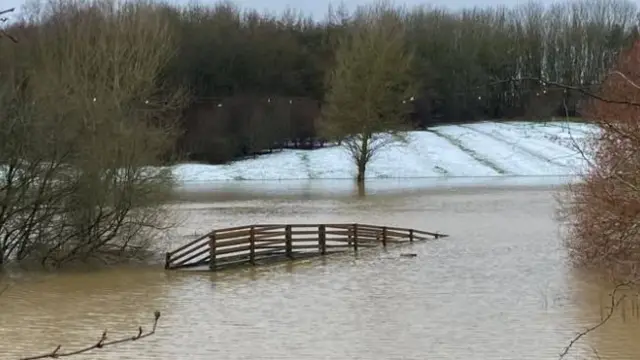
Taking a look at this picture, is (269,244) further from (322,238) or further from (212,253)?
(212,253)

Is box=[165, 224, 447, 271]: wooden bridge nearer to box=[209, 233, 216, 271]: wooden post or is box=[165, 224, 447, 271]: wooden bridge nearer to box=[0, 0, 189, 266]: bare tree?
box=[209, 233, 216, 271]: wooden post

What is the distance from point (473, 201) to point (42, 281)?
87.0 ft

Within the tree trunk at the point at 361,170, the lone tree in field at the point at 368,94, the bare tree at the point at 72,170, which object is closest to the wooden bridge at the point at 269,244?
the bare tree at the point at 72,170

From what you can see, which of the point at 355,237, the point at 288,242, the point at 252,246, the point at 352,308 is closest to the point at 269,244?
the point at 288,242

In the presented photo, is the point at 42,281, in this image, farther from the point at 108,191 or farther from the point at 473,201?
the point at 473,201

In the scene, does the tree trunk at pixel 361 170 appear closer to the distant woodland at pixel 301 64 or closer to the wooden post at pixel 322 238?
the distant woodland at pixel 301 64

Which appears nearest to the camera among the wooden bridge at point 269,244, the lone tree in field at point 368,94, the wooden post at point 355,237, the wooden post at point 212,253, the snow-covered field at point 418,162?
the wooden post at point 212,253

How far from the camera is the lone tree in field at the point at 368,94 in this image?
59781 mm

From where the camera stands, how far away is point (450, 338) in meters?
14.7

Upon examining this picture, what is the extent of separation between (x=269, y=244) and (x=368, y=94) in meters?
34.8

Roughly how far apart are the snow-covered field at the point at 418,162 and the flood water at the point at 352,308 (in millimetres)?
34234

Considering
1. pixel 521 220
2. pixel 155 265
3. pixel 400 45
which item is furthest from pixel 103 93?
pixel 400 45

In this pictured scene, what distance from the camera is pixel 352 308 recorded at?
17.8 metres

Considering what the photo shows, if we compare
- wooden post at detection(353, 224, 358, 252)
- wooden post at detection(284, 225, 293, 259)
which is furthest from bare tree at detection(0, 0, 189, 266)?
wooden post at detection(353, 224, 358, 252)
